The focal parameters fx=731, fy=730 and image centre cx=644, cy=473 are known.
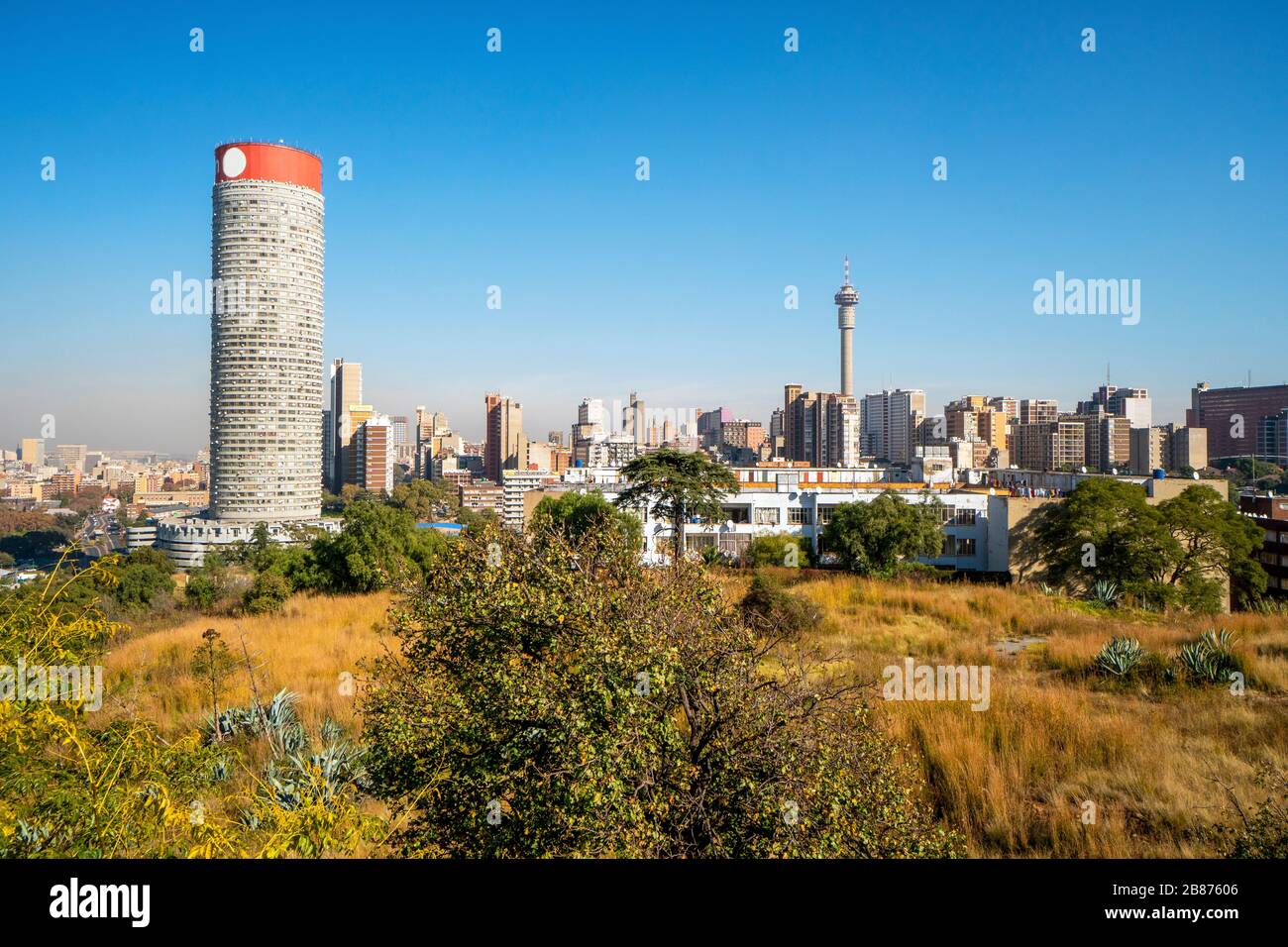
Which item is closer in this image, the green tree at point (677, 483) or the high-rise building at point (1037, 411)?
the green tree at point (677, 483)

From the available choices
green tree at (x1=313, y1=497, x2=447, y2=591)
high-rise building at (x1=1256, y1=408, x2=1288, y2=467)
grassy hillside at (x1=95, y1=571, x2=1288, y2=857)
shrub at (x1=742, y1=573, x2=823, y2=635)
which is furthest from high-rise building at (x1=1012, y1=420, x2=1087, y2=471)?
green tree at (x1=313, y1=497, x2=447, y2=591)

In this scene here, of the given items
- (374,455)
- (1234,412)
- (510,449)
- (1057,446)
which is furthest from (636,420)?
(1234,412)

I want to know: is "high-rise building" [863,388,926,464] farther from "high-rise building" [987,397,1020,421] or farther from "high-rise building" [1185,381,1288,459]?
"high-rise building" [1185,381,1288,459]

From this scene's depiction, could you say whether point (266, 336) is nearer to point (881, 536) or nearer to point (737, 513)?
point (737, 513)

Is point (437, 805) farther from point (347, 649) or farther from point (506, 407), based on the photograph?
point (506, 407)

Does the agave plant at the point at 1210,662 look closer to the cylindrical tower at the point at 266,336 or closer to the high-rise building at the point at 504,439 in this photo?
the cylindrical tower at the point at 266,336

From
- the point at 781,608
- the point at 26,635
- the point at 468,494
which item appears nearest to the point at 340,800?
the point at 26,635

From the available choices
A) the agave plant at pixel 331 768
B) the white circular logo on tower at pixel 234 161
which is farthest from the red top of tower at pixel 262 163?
the agave plant at pixel 331 768
